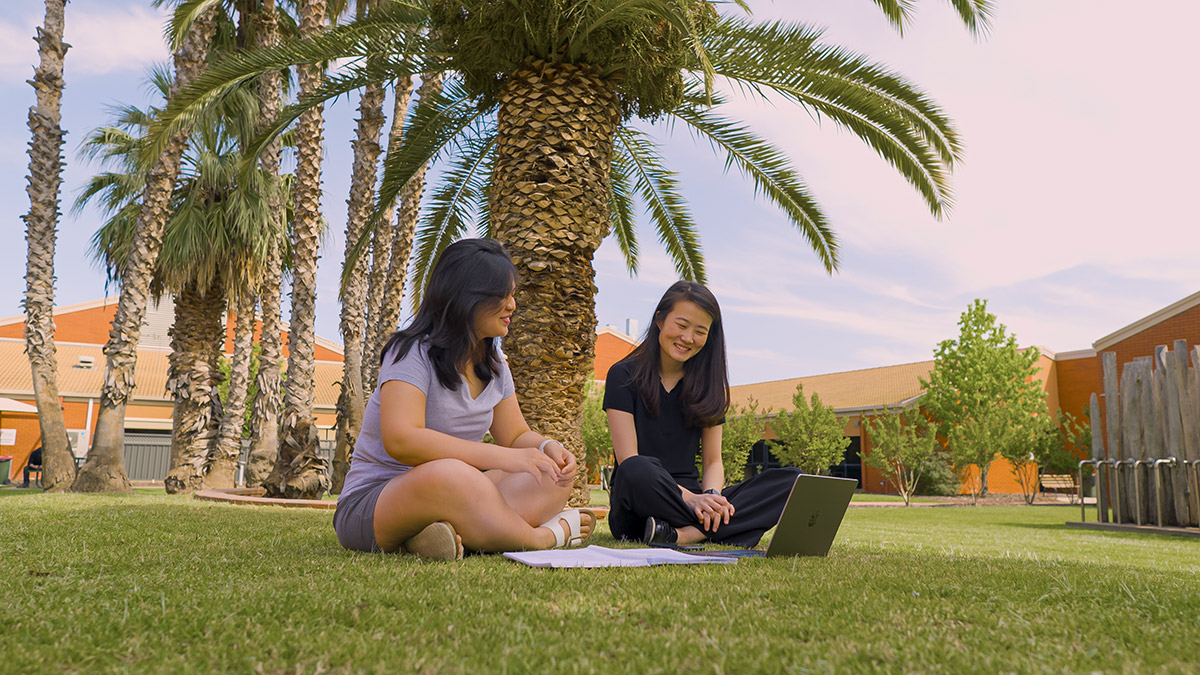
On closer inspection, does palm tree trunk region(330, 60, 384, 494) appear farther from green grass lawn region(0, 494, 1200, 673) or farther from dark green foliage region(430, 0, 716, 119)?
green grass lawn region(0, 494, 1200, 673)

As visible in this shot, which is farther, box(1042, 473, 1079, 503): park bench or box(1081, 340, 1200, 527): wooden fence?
box(1042, 473, 1079, 503): park bench

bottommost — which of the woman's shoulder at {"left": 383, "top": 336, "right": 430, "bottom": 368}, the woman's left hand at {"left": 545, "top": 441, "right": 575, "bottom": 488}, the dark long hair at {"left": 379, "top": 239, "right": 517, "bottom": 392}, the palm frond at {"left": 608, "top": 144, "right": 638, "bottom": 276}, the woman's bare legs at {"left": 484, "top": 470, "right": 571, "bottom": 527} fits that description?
the woman's bare legs at {"left": 484, "top": 470, "right": 571, "bottom": 527}

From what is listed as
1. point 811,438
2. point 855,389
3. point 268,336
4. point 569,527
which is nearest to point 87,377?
point 268,336

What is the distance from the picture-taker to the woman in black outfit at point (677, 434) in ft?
12.6

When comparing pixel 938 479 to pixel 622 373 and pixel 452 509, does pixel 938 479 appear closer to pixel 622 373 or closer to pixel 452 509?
pixel 622 373

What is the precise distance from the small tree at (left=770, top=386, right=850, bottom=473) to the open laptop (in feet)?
64.8

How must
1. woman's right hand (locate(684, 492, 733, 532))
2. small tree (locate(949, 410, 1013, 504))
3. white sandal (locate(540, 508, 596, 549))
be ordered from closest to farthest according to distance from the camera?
white sandal (locate(540, 508, 596, 549))
woman's right hand (locate(684, 492, 733, 532))
small tree (locate(949, 410, 1013, 504))

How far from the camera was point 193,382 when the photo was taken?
43.3 feet

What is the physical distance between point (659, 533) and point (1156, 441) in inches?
360

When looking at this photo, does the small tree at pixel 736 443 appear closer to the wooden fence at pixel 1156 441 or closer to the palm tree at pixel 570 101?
the wooden fence at pixel 1156 441

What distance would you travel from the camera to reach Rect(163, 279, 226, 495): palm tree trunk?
1252 cm

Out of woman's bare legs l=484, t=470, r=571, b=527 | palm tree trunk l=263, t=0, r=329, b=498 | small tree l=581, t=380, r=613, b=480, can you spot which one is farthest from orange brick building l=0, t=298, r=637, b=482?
woman's bare legs l=484, t=470, r=571, b=527

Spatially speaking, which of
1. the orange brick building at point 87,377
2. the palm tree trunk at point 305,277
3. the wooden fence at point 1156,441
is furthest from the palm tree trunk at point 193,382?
the wooden fence at point 1156,441

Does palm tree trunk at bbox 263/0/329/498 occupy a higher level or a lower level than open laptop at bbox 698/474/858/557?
higher
